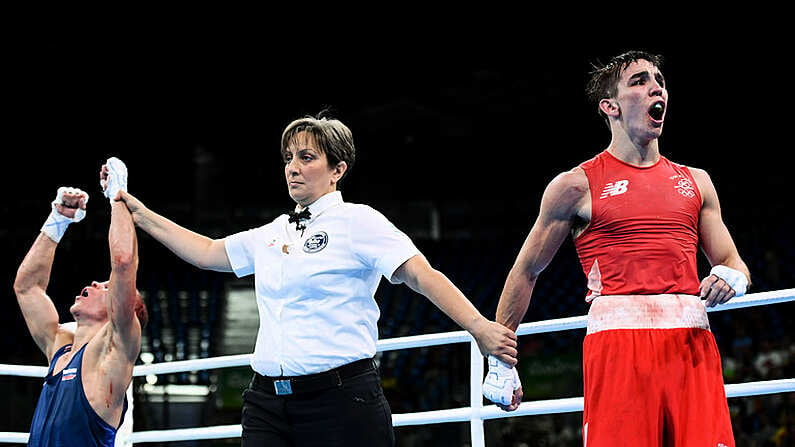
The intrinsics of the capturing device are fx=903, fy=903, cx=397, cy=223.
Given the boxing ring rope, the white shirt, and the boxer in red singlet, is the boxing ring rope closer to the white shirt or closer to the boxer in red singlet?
the boxer in red singlet

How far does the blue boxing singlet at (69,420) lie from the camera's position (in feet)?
11.6

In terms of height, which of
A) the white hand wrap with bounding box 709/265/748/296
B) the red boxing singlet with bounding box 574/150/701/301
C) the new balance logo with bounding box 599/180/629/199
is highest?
the new balance logo with bounding box 599/180/629/199

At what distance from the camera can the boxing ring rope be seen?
9.23 ft

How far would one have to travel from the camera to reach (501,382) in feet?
8.61

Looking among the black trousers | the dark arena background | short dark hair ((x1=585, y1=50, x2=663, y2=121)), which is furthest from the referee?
the dark arena background

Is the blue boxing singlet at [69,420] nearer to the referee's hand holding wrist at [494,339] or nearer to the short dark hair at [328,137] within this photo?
the short dark hair at [328,137]

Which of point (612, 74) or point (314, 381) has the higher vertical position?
point (612, 74)

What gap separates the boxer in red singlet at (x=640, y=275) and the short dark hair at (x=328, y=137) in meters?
0.65

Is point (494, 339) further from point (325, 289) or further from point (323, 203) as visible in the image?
point (323, 203)

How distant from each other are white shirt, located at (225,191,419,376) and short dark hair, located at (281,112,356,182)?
188 millimetres

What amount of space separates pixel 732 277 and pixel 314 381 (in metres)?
1.18

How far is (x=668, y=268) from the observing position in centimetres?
252

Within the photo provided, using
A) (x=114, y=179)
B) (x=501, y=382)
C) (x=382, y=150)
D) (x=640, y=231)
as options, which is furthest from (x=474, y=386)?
(x=382, y=150)

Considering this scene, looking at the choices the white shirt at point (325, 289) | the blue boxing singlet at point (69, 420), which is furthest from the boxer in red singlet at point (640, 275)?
the blue boxing singlet at point (69, 420)
